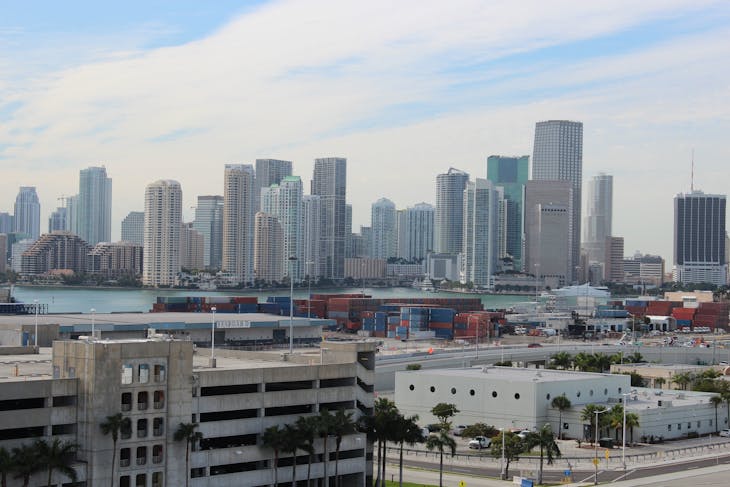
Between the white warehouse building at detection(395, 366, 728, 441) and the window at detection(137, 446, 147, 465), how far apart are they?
29.6 meters

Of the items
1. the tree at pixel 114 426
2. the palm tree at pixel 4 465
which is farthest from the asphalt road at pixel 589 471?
the palm tree at pixel 4 465

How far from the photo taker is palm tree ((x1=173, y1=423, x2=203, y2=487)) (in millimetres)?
38625

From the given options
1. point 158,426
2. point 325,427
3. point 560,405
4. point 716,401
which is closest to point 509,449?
point 325,427

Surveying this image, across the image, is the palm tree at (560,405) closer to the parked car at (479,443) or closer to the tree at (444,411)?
the tree at (444,411)

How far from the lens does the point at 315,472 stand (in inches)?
1708

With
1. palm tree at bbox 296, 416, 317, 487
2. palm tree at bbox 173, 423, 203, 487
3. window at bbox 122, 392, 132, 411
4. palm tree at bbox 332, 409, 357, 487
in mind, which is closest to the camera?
window at bbox 122, 392, 132, 411

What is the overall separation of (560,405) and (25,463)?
34803 millimetres

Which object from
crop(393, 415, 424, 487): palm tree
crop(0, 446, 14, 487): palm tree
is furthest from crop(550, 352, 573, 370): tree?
crop(0, 446, 14, 487): palm tree

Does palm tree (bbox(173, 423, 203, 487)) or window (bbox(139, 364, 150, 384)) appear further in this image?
palm tree (bbox(173, 423, 203, 487))

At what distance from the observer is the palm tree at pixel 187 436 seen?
1521 inches

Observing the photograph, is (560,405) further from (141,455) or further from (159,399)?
(141,455)

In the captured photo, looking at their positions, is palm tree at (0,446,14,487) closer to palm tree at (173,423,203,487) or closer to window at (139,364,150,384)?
window at (139,364,150,384)

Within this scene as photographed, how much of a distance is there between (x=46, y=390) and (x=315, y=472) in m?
11.2

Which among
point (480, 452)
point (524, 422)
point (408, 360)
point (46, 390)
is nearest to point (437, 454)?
point (480, 452)
